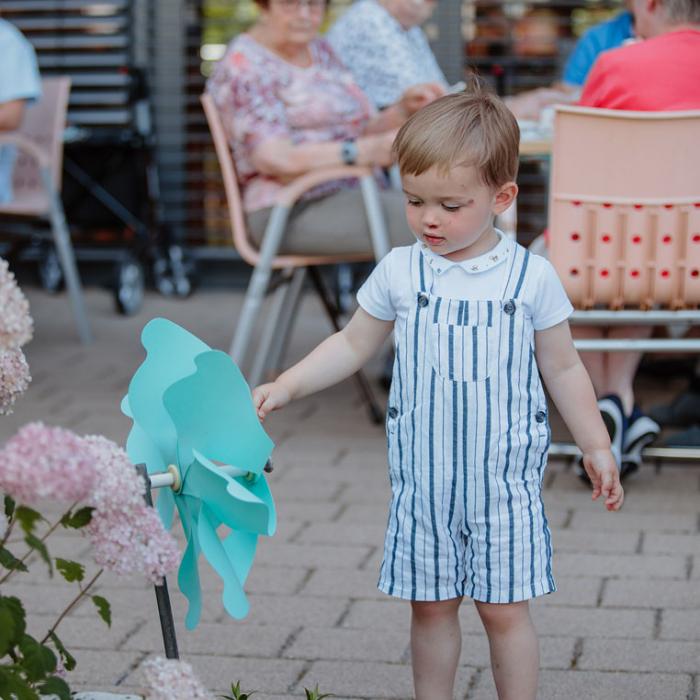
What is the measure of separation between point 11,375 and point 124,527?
0.30m

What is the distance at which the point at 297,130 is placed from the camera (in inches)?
179

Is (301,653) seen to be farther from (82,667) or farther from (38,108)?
(38,108)

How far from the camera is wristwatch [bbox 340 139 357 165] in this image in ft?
14.2

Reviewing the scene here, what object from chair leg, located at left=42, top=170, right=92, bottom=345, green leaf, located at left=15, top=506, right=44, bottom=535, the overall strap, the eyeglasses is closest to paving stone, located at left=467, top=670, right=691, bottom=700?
the overall strap

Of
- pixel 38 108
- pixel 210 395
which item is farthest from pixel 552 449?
pixel 38 108

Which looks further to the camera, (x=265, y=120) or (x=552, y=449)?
(x=265, y=120)

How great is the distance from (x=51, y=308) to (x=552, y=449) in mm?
4175

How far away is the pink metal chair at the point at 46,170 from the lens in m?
5.69

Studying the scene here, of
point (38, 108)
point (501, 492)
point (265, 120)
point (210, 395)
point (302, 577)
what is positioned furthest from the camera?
point (38, 108)

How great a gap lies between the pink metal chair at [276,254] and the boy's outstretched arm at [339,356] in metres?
2.21

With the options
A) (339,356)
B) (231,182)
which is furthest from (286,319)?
(339,356)

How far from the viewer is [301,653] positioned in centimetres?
261

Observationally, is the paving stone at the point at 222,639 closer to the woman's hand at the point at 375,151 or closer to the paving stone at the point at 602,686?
the paving stone at the point at 602,686

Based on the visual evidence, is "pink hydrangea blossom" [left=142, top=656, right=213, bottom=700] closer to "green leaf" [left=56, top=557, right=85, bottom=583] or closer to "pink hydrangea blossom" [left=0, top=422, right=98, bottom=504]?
"green leaf" [left=56, top=557, right=85, bottom=583]
